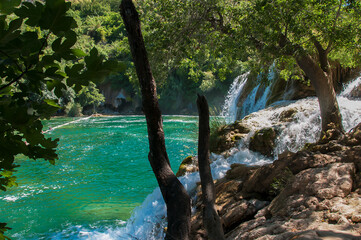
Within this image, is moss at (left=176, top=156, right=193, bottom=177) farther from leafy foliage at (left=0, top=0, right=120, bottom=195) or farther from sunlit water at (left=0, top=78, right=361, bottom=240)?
leafy foliage at (left=0, top=0, right=120, bottom=195)

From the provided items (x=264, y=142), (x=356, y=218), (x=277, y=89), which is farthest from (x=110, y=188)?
(x=277, y=89)

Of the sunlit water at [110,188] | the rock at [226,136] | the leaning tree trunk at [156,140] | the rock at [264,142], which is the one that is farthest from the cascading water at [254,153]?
the leaning tree trunk at [156,140]

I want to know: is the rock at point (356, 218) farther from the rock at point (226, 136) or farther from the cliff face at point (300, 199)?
the rock at point (226, 136)

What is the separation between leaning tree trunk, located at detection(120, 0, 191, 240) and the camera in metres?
2.82

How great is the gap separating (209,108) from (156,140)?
4.72 metres

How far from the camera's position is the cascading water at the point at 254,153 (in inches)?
233

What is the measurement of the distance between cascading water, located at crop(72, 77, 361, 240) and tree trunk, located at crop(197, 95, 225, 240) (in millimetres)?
2487

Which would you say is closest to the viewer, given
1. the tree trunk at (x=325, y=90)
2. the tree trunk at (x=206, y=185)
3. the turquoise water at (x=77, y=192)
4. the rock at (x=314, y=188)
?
the tree trunk at (x=206, y=185)

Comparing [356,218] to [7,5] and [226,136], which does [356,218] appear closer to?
[7,5]

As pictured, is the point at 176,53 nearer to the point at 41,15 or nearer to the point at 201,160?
the point at 201,160

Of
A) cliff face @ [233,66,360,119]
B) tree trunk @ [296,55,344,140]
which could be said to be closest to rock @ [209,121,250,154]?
cliff face @ [233,66,360,119]

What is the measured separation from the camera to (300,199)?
3.63m

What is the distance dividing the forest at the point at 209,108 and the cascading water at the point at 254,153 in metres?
0.04

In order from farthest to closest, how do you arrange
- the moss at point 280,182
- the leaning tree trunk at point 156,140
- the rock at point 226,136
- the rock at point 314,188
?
the rock at point 226,136, the moss at point 280,182, the rock at point 314,188, the leaning tree trunk at point 156,140
